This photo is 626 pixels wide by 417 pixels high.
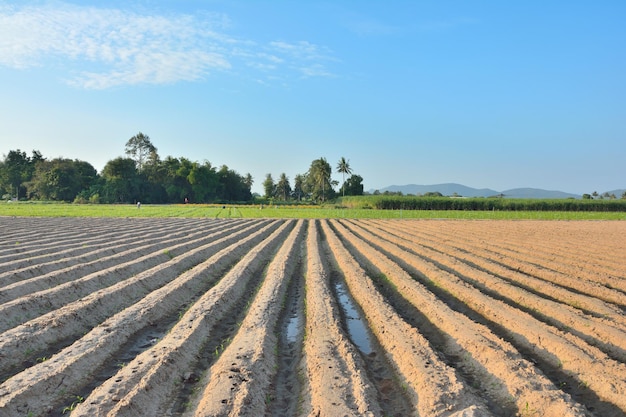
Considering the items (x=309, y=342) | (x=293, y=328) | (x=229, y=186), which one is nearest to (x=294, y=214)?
(x=293, y=328)

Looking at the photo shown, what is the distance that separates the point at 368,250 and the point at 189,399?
409 inches

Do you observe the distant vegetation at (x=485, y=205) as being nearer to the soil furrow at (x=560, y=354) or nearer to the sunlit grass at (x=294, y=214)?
the sunlit grass at (x=294, y=214)

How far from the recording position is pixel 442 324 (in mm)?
6316

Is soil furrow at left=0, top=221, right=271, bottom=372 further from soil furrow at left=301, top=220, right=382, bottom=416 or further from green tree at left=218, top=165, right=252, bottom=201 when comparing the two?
green tree at left=218, top=165, right=252, bottom=201

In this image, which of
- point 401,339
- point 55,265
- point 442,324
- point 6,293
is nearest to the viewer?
point 401,339

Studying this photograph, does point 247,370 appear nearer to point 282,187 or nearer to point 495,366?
point 495,366

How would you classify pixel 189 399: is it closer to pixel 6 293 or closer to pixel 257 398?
pixel 257 398

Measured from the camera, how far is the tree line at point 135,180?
67.9 metres

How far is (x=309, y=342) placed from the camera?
216 inches

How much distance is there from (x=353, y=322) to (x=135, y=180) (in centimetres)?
6857

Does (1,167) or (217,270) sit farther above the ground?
(1,167)

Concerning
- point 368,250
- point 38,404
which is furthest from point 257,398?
point 368,250

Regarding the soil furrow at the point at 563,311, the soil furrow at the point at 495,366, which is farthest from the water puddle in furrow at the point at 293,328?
the soil furrow at the point at 563,311

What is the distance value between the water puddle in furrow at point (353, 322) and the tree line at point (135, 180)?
5682cm
